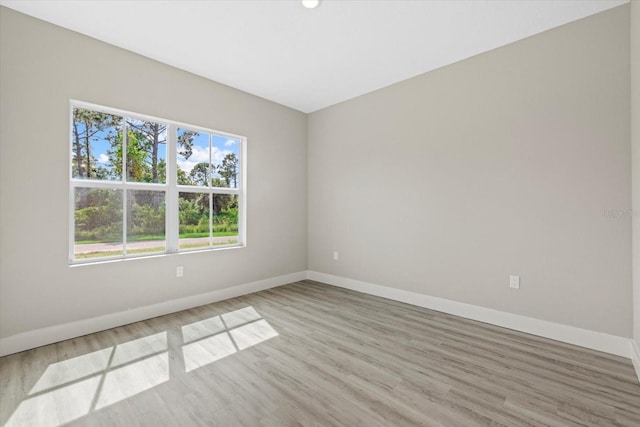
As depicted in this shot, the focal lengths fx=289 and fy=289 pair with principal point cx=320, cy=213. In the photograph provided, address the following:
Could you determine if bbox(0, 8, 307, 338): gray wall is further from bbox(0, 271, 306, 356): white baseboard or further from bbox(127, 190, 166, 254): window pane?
bbox(127, 190, 166, 254): window pane

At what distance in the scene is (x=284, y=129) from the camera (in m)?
4.61

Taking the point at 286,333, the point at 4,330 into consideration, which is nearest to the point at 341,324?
A: the point at 286,333

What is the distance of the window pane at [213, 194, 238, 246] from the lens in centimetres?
388

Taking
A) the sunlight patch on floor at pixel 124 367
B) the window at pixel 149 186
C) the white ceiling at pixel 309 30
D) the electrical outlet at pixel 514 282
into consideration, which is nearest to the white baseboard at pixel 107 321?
the sunlight patch on floor at pixel 124 367

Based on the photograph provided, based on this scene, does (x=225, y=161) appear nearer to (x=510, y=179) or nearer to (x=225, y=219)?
(x=225, y=219)

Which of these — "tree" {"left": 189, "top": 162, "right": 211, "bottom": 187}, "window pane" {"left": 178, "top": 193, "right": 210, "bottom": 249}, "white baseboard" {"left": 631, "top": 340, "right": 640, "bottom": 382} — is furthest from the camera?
"tree" {"left": 189, "top": 162, "right": 211, "bottom": 187}

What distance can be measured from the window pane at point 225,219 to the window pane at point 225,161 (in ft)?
0.65

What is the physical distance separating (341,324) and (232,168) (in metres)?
2.53

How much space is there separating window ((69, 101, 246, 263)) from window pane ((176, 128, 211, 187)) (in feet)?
0.04

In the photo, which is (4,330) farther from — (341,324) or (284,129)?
(284,129)

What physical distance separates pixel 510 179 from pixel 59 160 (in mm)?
4301

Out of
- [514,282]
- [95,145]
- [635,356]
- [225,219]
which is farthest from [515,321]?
[95,145]

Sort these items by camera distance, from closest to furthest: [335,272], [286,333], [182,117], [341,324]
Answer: [286,333] < [341,324] < [182,117] < [335,272]

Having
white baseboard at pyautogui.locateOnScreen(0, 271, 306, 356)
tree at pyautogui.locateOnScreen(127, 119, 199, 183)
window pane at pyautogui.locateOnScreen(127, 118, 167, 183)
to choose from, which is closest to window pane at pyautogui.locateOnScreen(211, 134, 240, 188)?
tree at pyautogui.locateOnScreen(127, 119, 199, 183)
